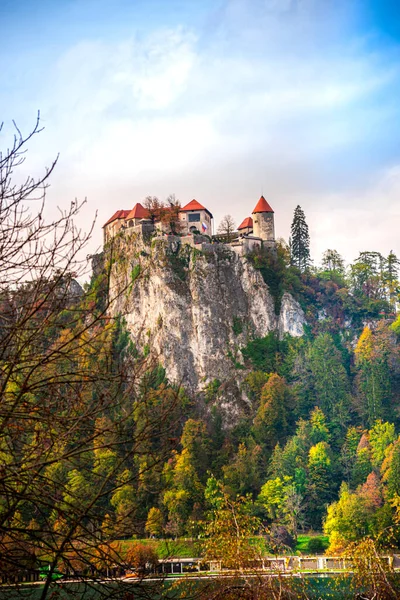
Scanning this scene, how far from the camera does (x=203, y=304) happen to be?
3130 inches

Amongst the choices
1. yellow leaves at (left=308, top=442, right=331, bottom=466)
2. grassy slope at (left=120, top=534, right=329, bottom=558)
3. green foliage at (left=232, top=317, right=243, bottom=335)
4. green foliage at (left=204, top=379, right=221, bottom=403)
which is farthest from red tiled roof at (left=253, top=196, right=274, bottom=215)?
grassy slope at (left=120, top=534, right=329, bottom=558)

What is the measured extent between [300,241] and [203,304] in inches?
641

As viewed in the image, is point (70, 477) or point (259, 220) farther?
point (259, 220)

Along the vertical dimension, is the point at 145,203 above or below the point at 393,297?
above

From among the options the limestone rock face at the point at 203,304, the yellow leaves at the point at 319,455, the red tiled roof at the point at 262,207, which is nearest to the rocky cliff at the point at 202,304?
the limestone rock face at the point at 203,304

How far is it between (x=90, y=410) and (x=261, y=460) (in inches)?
2560

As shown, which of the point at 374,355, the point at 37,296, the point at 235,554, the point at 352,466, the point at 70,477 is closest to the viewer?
the point at 37,296

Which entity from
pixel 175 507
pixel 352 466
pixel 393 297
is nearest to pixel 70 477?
pixel 175 507

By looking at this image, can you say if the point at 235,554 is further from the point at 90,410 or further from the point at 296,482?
the point at 296,482

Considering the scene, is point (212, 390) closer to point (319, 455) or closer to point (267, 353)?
point (267, 353)

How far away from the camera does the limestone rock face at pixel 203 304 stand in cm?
7819

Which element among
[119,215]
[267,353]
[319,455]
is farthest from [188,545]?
[119,215]

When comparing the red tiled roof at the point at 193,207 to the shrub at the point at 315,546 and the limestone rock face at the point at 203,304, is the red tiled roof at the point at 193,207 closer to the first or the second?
the limestone rock face at the point at 203,304

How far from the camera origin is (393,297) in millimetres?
88750
